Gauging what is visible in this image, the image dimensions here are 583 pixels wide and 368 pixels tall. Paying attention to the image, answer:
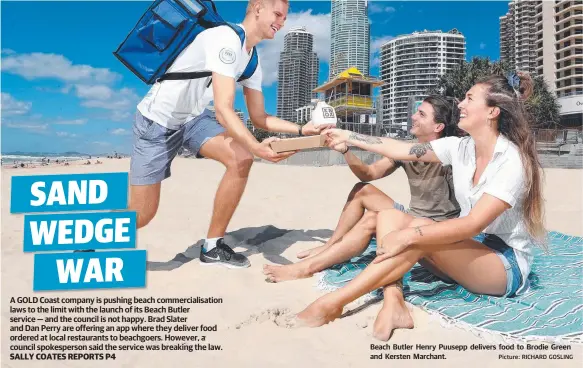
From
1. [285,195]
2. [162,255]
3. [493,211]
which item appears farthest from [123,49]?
[285,195]

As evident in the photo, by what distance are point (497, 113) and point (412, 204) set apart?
949 mm

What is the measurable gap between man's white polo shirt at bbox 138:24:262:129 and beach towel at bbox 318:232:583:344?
1.40m

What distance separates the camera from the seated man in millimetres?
2656

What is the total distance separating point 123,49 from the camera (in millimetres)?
2770

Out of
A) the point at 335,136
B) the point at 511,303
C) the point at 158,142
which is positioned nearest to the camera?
the point at 511,303

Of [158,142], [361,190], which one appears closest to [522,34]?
[361,190]

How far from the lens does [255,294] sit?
2445mm

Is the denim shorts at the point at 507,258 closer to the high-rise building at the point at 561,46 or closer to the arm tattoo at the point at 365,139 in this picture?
the arm tattoo at the point at 365,139

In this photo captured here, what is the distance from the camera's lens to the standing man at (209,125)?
2660 millimetres

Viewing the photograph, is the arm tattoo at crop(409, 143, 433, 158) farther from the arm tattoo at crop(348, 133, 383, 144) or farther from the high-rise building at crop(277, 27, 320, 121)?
the high-rise building at crop(277, 27, 320, 121)

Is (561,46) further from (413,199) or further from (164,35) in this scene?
(164,35)

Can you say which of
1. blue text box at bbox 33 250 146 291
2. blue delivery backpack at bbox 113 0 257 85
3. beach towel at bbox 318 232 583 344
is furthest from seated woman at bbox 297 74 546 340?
blue delivery backpack at bbox 113 0 257 85

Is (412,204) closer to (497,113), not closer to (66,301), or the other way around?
(497,113)

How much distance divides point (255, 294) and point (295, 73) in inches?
1303
